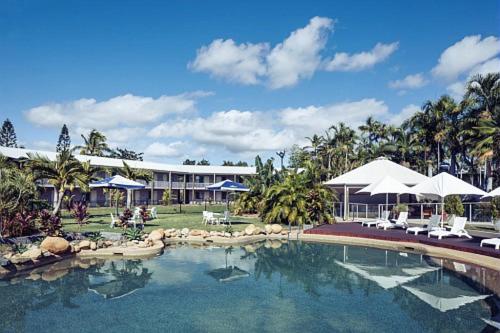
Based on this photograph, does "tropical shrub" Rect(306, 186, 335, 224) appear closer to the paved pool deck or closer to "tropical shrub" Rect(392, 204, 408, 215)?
the paved pool deck

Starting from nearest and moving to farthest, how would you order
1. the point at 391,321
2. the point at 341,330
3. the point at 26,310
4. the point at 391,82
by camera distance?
the point at 341,330 < the point at 391,321 < the point at 26,310 < the point at 391,82

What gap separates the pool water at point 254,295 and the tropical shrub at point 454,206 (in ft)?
28.3

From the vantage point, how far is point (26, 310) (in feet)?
27.0

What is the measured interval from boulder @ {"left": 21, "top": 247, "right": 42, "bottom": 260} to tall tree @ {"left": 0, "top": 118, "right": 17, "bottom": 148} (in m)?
72.0

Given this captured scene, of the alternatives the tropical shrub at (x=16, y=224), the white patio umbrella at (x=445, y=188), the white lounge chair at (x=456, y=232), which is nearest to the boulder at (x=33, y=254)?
the tropical shrub at (x=16, y=224)

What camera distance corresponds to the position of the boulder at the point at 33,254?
11.8 meters

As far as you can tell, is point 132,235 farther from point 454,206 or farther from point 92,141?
point 92,141

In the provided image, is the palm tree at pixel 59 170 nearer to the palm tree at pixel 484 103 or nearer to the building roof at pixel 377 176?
the building roof at pixel 377 176

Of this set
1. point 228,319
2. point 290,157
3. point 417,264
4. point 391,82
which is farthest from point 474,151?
point 290,157

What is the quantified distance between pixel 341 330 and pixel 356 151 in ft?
143

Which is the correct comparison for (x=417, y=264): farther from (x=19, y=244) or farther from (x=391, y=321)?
(x=19, y=244)

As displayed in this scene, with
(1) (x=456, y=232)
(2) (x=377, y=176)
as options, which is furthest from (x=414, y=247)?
(2) (x=377, y=176)

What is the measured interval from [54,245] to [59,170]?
7392mm

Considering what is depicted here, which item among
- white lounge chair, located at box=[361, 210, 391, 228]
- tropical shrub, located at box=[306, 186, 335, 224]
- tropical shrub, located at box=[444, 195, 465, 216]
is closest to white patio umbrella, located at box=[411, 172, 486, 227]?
white lounge chair, located at box=[361, 210, 391, 228]
